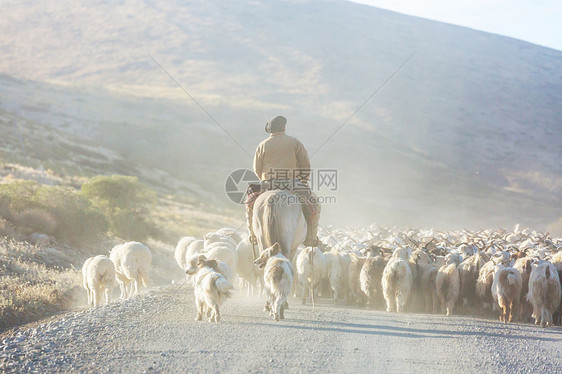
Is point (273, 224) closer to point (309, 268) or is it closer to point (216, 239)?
point (309, 268)

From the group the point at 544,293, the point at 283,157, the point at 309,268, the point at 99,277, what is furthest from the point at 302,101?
the point at 544,293

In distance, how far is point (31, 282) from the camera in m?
13.9

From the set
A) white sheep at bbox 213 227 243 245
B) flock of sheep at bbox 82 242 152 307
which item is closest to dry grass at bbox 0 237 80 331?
flock of sheep at bbox 82 242 152 307

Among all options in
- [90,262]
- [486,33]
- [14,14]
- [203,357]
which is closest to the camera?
[203,357]

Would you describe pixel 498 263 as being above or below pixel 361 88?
below

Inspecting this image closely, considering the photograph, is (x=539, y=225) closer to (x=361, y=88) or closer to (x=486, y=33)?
(x=361, y=88)

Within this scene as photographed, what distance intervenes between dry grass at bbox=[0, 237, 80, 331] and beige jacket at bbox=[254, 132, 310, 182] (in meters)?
5.04

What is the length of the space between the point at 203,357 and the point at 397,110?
297 ft

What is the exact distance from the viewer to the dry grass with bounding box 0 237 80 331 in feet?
36.7

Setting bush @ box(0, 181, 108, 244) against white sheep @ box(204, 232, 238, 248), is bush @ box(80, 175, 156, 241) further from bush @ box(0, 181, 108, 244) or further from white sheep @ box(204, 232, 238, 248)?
white sheep @ box(204, 232, 238, 248)

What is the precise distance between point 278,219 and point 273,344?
8.02ft

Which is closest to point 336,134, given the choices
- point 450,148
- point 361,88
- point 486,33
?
point 450,148

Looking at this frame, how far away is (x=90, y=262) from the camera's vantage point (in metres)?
12.9

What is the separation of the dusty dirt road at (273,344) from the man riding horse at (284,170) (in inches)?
68.6
